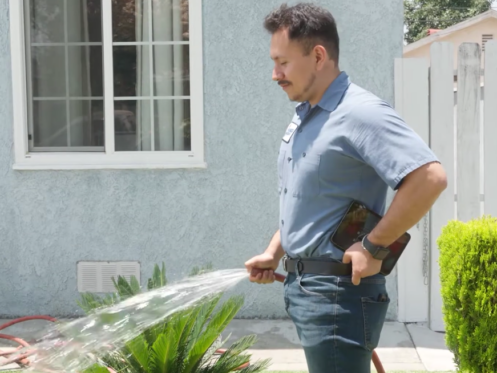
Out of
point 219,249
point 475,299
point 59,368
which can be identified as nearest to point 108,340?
point 59,368

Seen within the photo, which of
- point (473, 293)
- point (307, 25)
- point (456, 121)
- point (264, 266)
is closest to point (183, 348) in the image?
point (264, 266)

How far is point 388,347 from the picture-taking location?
5699 millimetres

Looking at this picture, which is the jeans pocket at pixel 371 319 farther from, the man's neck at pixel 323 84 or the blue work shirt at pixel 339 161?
the man's neck at pixel 323 84

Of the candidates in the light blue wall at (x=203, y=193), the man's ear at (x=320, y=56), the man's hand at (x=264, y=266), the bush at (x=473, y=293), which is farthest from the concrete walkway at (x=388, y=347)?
the man's ear at (x=320, y=56)

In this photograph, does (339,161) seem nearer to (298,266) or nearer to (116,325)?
(298,266)

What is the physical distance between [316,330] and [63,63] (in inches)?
172

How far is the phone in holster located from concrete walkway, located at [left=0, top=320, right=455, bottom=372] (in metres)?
2.71

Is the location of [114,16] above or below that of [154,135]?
above

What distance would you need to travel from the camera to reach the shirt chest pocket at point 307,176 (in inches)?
107

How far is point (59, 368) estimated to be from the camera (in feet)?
10.9

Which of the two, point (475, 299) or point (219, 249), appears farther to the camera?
point (219, 249)

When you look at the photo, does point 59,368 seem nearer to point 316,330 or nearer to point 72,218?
point 316,330

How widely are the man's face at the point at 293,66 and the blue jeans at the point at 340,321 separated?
67 cm

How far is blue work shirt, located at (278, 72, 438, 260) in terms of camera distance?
2590 millimetres
